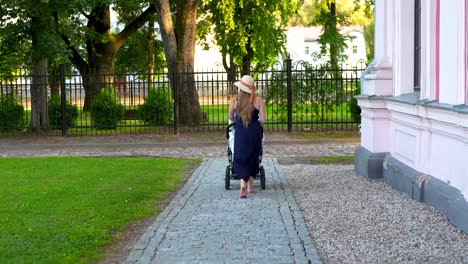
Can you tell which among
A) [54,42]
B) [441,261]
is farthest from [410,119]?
[54,42]

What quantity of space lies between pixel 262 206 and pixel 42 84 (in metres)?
15.0

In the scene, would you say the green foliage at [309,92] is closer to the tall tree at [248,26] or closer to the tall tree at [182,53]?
the tall tree at [182,53]

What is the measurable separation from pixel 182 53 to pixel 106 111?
329 centimetres

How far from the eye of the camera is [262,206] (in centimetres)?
998

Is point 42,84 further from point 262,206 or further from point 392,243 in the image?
point 392,243

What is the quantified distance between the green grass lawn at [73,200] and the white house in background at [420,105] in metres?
3.44

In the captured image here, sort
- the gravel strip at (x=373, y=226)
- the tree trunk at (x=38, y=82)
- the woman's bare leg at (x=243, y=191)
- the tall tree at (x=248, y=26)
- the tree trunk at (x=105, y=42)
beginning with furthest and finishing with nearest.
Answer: the tree trunk at (x=105, y=42)
the tall tree at (x=248, y=26)
the tree trunk at (x=38, y=82)
the woman's bare leg at (x=243, y=191)
the gravel strip at (x=373, y=226)

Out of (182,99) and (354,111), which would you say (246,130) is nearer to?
(354,111)

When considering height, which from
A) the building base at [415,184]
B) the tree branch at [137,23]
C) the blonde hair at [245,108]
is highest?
the tree branch at [137,23]

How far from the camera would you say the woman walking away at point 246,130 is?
35.7 ft

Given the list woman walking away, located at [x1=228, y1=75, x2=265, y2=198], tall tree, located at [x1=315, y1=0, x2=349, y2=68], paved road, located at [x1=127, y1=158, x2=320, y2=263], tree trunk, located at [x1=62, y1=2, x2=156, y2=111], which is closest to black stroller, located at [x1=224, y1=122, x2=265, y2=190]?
paved road, located at [x1=127, y1=158, x2=320, y2=263]

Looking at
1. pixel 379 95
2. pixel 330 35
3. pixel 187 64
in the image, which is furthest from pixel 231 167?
pixel 330 35

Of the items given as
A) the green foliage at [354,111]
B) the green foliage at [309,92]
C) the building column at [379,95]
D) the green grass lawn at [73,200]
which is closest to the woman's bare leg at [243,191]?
the green grass lawn at [73,200]

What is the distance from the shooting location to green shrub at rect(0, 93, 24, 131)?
23.9 meters
